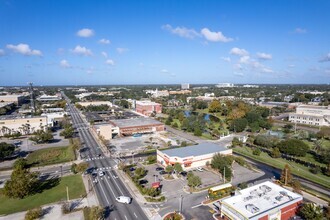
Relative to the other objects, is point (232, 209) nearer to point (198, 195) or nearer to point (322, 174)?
point (198, 195)

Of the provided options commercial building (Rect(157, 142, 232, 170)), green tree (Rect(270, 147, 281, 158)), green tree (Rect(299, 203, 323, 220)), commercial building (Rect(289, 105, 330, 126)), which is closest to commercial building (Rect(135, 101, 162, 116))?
commercial building (Rect(289, 105, 330, 126))

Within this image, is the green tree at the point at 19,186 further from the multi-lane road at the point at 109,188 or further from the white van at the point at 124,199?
the white van at the point at 124,199

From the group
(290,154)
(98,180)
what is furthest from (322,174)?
(98,180)

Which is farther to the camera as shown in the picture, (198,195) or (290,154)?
(290,154)

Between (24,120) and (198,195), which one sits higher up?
(24,120)

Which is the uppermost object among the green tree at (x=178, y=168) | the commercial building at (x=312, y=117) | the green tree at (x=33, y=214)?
the commercial building at (x=312, y=117)

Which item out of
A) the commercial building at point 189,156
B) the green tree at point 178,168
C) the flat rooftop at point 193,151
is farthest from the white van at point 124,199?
the flat rooftop at point 193,151

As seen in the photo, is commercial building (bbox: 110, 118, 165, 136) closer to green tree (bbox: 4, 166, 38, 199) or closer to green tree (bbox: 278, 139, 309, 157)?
green tree (bbox: 4, 166, 38, 199)

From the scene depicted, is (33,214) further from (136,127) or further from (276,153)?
(136,127)
